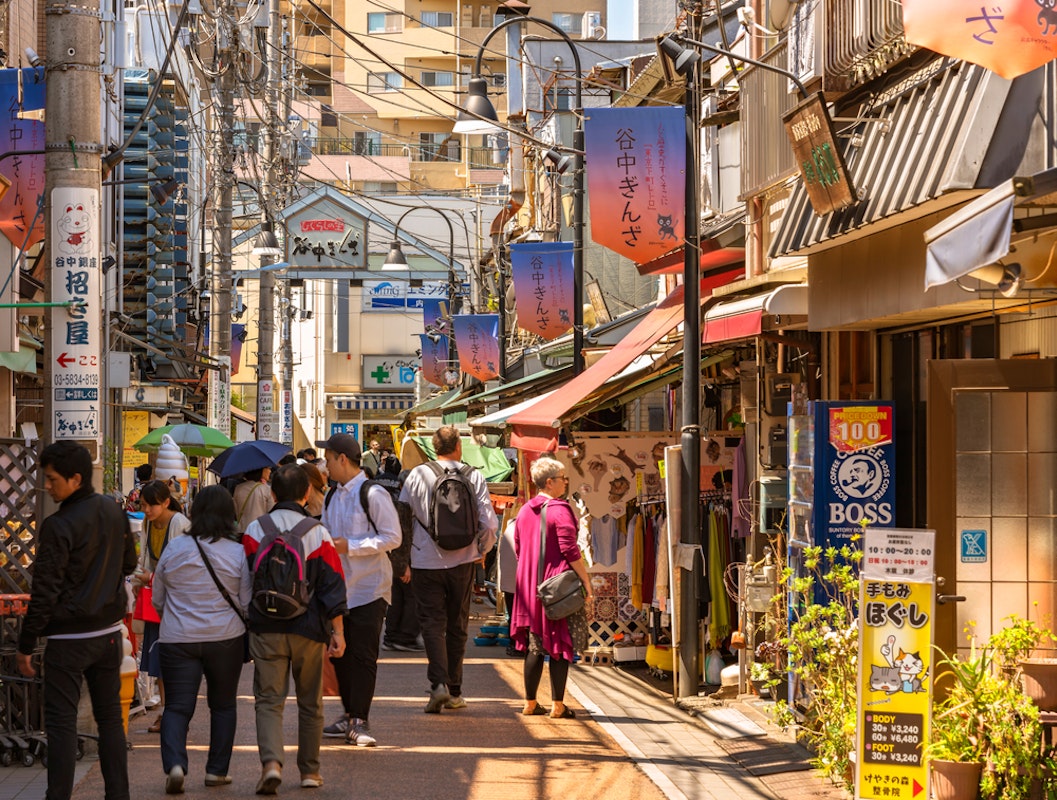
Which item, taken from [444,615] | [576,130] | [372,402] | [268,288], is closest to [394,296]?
[372,402]

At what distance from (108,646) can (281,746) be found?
1414mm

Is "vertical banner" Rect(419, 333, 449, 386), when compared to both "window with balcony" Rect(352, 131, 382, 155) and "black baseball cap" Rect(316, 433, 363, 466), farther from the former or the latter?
"black baseball cap" Rect(316, 433, 363, 466)

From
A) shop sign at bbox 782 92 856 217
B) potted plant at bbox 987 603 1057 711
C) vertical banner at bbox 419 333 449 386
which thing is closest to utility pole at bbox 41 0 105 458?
shop sign at bbox 782 92 856 217

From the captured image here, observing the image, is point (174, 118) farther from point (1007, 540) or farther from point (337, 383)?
point (337, 383)

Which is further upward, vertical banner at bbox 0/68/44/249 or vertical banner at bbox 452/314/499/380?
vertical banner at bbox 0/68/44/249

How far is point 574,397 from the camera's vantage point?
15.3 metres

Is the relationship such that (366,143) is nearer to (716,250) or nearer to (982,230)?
(716,250)

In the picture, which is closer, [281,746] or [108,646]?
[108,646]

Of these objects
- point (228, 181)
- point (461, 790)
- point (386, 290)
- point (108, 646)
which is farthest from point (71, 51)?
point (386, 290)

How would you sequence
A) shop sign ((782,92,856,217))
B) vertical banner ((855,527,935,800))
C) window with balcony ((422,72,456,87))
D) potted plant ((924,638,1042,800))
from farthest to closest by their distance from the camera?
window with balcony ((422,72,456,87)), shop sign ((782,92,856,217)), vertical banner ((855,527,935,800)), potted plant ((924,638,1042,800))

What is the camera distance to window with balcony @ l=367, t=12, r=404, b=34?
75.0 m

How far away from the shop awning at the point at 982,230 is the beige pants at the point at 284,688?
4.33m

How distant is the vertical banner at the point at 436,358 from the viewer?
143ft

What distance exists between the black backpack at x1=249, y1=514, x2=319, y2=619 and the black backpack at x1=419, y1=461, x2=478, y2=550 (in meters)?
3.11
